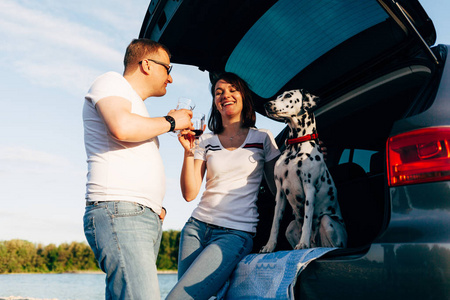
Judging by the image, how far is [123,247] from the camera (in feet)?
6.01

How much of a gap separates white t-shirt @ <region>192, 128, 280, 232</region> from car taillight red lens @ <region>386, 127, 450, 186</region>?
1207 mm

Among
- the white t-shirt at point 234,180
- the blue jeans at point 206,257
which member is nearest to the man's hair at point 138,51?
the white t-shirt at point 234,180

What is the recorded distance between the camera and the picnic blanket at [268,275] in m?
1.81

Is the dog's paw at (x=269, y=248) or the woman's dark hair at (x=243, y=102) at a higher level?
the woman's dark hair at (x=243, y=102)

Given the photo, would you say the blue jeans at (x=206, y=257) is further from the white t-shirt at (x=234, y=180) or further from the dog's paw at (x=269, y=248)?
the dog's paw at (x=269, y=248)

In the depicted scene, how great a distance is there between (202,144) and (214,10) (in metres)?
1.12

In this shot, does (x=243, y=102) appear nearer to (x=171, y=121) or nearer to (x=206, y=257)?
(x=171, y=121)

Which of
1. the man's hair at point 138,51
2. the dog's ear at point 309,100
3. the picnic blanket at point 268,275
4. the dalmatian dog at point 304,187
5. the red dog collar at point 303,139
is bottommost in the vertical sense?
the picnic blanket at point 268,275

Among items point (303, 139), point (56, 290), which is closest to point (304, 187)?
point (303, 139)

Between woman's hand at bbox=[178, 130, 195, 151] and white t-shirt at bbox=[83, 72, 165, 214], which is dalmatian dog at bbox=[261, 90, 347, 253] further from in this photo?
white t-shirt at bbox=[83, 72, 165, 214]

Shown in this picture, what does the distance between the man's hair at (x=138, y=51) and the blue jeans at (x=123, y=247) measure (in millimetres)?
911

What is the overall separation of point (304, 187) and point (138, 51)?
1554 millimetres

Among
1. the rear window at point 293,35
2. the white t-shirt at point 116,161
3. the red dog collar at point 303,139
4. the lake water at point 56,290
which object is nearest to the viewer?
the white t-shirt at point 116,161

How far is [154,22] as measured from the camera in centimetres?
277
